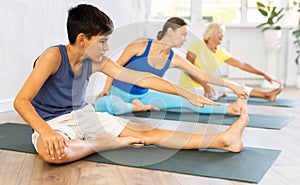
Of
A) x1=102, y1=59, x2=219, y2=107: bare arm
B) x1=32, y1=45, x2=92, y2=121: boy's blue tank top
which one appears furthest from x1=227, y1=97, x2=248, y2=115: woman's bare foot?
x1=32, y1=45, x2=92, y2=121: boy's blue tank top

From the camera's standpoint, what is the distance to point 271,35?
18.7ft

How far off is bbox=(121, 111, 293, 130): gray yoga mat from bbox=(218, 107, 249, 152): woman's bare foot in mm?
876

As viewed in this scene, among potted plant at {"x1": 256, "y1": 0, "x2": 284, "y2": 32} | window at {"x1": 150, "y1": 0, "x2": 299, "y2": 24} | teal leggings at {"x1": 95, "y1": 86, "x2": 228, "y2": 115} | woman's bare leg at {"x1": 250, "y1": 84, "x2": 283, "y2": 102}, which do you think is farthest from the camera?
window at {"x1": 150, "y1": 0, "x2": 299, "y2": 24}

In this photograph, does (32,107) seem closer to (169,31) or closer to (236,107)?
Answer: (169,31)

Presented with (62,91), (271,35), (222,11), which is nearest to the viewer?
(62,91)

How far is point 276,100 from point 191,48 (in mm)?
980

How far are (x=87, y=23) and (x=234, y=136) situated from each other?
858mm

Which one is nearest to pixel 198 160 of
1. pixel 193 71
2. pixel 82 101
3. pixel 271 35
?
pixel 82 101

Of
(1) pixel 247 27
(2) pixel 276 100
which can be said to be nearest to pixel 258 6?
(1) pixel 247 27

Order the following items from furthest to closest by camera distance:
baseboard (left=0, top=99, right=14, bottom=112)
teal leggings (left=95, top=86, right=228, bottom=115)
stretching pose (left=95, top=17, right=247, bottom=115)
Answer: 1. baseboard (left=0, top=99, right=14, bottom=112)
2. teal leggings (left=95, top=86, right=228, bottom=115)
3. stretching pose (left=95, top=17, right=247, bottom=115)

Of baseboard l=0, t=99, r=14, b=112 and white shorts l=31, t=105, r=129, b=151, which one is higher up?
white shorts l=31, t=105, r=129, b=151

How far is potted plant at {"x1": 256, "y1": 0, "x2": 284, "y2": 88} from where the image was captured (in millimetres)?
5652

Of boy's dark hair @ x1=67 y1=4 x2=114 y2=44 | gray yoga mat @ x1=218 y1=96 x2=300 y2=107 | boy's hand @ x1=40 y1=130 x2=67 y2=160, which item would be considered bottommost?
gray yoga mat @ x1=218 y1=96 x2=300 y2=107

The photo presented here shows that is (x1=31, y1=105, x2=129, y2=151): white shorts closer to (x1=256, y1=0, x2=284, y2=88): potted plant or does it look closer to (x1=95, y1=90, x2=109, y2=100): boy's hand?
(x1=95, y1=90, x2=109, y2=100): boy's hand
